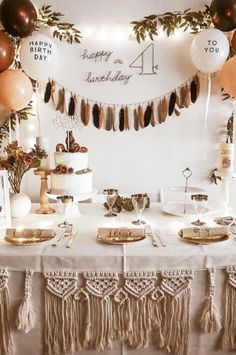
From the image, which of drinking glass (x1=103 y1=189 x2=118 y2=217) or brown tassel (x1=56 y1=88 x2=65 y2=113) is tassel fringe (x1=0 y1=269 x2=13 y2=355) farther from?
brown tassel (x1=56 y1=88 x2=65 y2=113)

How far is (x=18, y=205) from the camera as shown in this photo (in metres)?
2.00

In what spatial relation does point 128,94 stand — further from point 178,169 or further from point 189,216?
point 189,216

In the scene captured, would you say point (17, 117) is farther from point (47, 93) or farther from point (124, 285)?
point (124, 285)

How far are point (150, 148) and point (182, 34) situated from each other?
80cm

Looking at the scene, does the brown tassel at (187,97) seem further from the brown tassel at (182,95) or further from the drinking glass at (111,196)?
the drinking glass at (111,196)

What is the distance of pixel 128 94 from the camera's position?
8.51ft

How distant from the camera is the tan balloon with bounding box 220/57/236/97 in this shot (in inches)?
87.4

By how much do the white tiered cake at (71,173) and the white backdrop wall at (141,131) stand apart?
27.7 inches

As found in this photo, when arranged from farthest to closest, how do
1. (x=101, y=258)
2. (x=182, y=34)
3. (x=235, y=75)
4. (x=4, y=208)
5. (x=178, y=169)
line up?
(x=178, y=169) < (x=182, y=34) < (x=235, y=75) < (x=4, y=208) < (x=101, y=258)

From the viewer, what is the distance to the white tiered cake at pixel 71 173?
1.91m

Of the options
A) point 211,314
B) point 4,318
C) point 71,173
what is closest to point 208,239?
point 211,314

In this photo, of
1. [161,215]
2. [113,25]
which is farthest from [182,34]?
[161,215]

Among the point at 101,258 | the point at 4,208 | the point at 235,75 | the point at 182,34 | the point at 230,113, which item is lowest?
the point at 101,258

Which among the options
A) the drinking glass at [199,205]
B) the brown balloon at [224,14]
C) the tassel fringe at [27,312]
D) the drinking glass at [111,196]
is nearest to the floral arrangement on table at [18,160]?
the drinking glass at [111,196]
